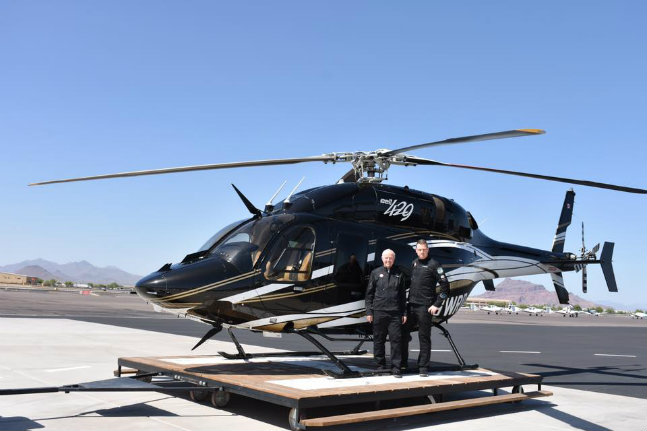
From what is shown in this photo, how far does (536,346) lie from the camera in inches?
860

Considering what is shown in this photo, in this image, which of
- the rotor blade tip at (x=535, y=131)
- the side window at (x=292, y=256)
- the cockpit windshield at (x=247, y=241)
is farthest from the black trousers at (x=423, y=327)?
the rotor blade tip at (x=535, y=131)

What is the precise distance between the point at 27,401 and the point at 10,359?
14.4 ft

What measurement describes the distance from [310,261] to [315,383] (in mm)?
1813

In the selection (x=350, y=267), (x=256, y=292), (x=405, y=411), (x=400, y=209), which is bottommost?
(x=405, y=411)

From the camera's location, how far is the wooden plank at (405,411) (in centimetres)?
685

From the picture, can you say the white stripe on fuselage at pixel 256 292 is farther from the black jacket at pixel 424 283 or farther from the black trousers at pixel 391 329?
the black jacket at pixel 424 283

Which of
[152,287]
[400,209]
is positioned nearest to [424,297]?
[400,209]

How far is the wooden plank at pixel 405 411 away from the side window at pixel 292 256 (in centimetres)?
220

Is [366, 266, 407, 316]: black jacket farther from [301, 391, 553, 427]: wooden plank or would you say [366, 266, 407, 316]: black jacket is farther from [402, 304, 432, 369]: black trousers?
[301, 391, 553, 427]: wooden plank

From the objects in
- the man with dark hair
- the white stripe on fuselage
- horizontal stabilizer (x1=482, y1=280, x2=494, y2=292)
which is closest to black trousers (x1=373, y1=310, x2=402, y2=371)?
the man with dark hair

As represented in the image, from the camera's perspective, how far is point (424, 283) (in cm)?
932

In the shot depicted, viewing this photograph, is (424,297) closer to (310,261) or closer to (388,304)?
(388,304)

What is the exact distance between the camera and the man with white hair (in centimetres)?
888

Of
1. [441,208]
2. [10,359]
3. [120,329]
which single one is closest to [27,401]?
[10,359]
